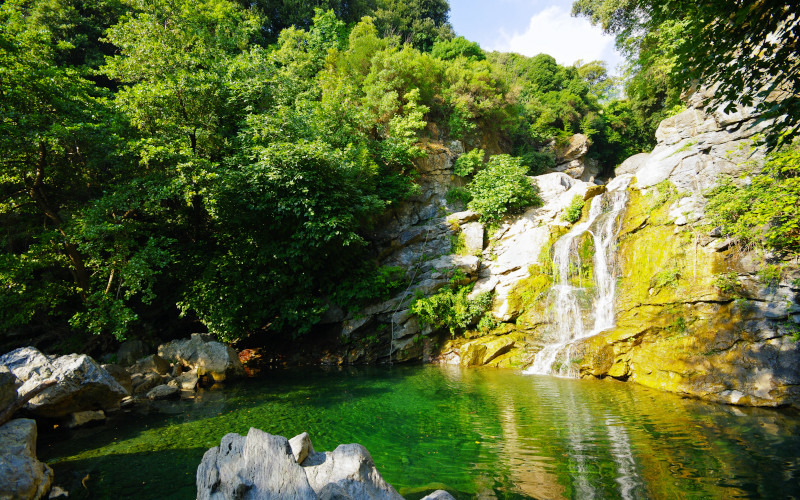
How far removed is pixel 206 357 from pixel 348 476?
9827 mm

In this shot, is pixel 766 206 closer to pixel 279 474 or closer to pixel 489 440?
pixel 489 440

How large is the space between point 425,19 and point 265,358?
1161 inches

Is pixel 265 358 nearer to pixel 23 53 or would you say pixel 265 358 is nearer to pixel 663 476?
pixel 23 53

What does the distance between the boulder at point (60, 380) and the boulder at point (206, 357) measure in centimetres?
362

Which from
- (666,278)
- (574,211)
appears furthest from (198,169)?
(574,211)

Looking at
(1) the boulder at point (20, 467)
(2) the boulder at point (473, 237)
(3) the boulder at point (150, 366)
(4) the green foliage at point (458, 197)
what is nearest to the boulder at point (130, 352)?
(3) the boulder at point (150, 366)

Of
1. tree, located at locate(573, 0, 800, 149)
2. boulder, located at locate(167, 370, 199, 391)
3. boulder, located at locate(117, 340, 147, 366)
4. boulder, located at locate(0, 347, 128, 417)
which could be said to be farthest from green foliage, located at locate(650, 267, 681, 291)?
boulder, located at locate(117, 340, 147, 366)

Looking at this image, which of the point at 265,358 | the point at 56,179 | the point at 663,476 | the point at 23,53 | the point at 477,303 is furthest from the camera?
the point at 265,358

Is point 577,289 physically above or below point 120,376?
above

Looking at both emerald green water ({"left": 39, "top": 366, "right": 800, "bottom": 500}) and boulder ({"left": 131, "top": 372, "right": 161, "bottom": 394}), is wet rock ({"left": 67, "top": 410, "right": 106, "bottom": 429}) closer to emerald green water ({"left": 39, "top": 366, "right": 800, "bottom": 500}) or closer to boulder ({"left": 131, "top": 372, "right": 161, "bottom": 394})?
emerald green water ({"left": 39, "top": 366, "right": 800, "bottom": 500})

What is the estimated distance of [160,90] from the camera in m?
11.1

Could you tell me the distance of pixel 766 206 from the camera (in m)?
8.43

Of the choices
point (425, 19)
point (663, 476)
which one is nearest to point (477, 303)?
point (663, 476)

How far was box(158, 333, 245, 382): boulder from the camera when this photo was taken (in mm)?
11164
